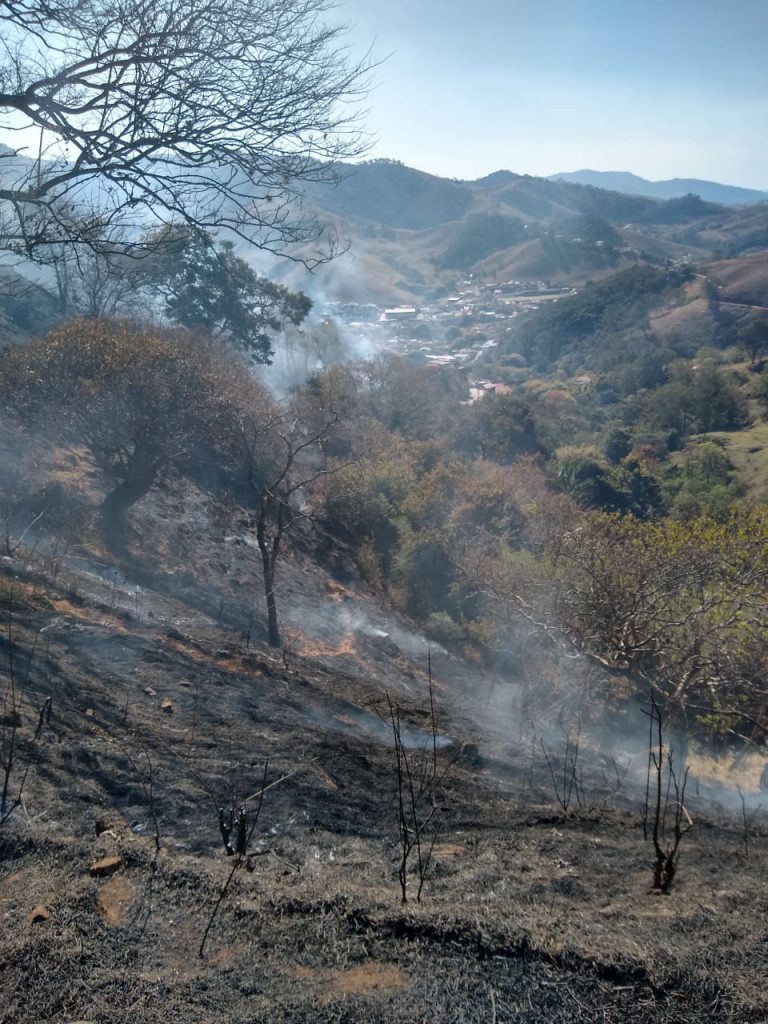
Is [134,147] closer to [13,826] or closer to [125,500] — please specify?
[13,826]

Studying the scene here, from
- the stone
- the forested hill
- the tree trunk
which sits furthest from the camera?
the forested hill

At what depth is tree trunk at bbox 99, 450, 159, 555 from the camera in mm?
10430

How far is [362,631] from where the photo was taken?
11.3 metres

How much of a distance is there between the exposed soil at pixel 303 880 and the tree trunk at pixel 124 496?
15.1ft

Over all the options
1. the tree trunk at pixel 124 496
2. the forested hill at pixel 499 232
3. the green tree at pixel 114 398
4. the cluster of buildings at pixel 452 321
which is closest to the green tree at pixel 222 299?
the green tree at pixel 114 398

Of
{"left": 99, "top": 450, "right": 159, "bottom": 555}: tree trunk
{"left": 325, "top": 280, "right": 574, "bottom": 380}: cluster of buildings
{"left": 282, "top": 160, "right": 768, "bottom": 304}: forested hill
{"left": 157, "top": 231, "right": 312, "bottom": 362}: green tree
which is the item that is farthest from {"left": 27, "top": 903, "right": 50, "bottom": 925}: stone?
{"left": 282, "top": 160, "right": 768, "bottom": 304}: forested hill

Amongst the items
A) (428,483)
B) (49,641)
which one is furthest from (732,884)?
(428,483)

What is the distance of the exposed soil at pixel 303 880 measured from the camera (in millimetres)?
2049

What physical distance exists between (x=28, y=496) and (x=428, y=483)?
9307 millimetres

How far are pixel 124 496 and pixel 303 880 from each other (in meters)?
8.81

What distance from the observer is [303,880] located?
2.67 metres

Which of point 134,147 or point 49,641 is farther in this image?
point 49,641

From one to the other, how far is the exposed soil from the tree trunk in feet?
15.1

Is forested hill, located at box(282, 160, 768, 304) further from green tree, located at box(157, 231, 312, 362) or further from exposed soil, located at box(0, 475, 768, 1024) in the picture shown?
exposed soil, located at box(0, 475, 768, 1024)
